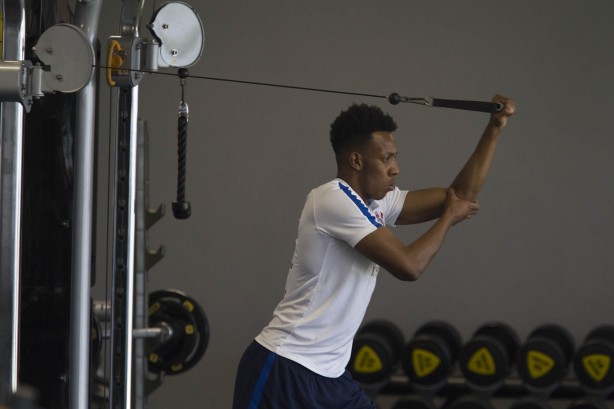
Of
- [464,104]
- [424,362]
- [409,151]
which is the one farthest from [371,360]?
[464,104]

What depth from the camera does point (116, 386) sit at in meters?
2.57

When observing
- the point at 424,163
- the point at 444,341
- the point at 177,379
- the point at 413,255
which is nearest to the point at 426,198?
the point at 413,255

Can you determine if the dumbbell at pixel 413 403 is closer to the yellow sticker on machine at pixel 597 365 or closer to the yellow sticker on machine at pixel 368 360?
the yellow sticker on machine at pixel 368 360

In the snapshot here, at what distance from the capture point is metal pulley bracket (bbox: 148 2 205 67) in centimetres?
248

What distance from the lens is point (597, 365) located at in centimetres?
399

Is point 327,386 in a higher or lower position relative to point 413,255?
lower

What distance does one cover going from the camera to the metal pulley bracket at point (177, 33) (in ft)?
8.14

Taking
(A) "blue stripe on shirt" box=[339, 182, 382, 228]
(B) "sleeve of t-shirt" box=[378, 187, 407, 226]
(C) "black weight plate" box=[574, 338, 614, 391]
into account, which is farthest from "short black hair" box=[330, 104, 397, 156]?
(C) "black weight plate" box=[574, 338, 614, 391]

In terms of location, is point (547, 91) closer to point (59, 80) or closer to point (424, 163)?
point (424, 163)

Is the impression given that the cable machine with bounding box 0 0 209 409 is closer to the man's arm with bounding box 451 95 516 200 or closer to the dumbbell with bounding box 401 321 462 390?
the man's arm with bounding box 451 95 516 200

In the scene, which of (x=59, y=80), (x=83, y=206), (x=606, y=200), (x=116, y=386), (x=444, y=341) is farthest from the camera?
(x=606, y=200)

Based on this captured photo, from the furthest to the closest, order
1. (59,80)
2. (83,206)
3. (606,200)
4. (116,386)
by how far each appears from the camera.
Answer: (606,200) → (116,386) → (83,206) → (59,80)

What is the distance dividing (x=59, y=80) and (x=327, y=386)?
3.36 feet

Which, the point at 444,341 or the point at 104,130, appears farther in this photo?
the point at 104,130
